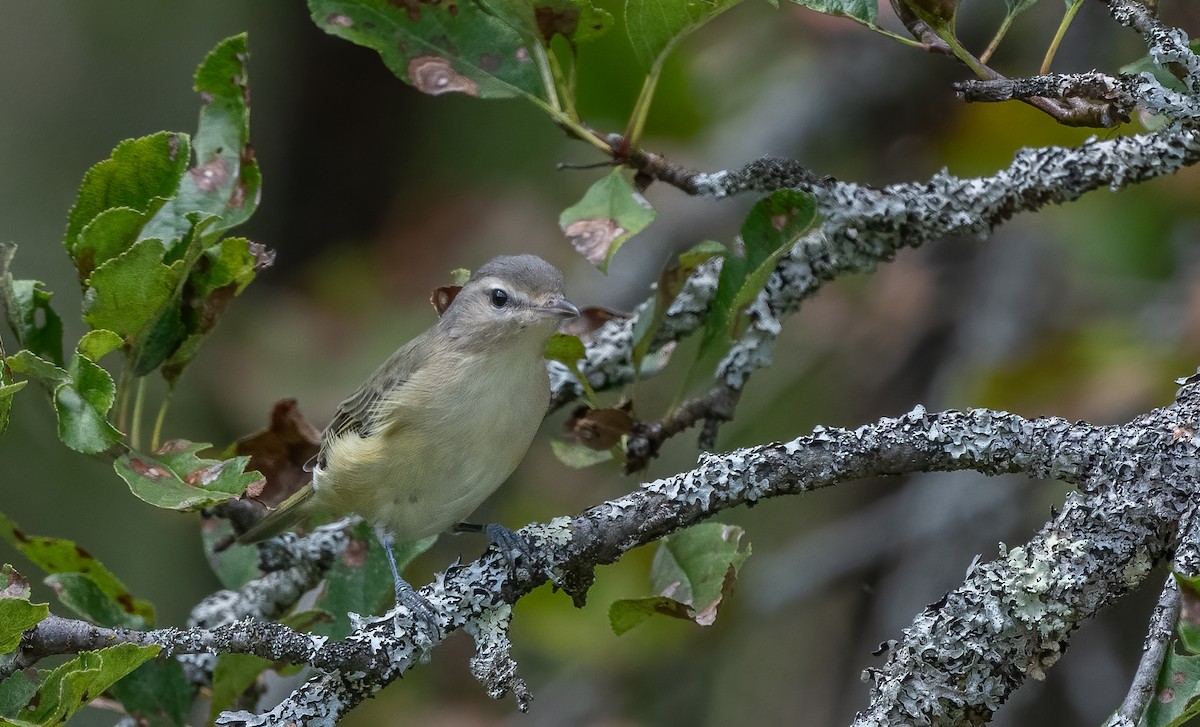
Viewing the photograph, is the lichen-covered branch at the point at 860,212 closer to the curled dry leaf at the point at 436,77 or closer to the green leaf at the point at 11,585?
the curled dry leaf at the point at 436,77

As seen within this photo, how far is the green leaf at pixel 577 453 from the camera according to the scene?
337 cm

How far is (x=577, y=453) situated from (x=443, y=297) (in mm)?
571

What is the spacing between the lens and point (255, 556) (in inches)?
151

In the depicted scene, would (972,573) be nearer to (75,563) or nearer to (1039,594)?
(1039,594)

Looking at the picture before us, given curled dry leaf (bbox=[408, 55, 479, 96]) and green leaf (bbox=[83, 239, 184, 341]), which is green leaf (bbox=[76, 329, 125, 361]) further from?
curled dry leaf (bbox=[408, 55, 479, 96])

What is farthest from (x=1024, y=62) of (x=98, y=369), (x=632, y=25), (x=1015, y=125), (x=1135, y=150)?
(x=98, y=369)

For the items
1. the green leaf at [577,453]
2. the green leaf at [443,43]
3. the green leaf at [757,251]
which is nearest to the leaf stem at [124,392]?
the green leaf at [443,43]

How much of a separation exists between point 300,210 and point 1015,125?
4.62 m

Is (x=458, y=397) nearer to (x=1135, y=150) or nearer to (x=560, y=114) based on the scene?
(x=560, y=114)

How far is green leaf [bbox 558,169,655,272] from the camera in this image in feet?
9.70

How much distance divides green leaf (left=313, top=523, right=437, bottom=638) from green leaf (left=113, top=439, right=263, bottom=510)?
0.77 metres

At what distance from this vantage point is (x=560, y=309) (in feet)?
12.1

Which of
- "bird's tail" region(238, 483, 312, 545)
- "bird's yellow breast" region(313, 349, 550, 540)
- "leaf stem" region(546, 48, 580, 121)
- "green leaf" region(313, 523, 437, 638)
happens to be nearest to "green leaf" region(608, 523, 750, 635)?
"bird's yellow breast" region(313, 349, 550, 540)

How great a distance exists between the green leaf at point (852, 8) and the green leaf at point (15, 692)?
7.25ft
